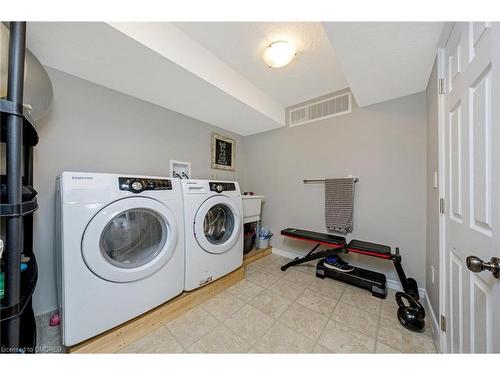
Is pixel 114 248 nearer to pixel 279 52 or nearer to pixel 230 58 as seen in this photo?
pixel 230 58

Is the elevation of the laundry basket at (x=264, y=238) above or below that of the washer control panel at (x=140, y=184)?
below

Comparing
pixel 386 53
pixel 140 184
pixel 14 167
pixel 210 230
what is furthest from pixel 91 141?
pixel 386 53

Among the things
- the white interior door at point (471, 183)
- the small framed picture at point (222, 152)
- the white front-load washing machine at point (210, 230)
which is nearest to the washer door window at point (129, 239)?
the white front-load washing machine at point (210, 230)

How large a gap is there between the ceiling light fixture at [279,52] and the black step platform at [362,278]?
6.58ft

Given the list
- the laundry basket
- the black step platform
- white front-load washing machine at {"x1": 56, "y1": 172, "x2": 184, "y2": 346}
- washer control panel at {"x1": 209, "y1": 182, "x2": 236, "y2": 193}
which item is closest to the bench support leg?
the black step platform

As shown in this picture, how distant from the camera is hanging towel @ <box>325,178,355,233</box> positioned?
6.24ft

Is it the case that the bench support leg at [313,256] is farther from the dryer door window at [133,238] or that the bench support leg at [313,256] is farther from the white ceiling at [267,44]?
the white ceiling at [267,44]

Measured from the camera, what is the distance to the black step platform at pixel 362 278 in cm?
156

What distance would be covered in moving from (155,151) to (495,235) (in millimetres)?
2307

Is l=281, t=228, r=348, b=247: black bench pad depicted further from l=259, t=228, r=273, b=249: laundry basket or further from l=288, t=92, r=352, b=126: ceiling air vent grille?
l=288, t=92, r=352, b=126: ceiling air vent grille

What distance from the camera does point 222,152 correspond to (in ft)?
8.50
